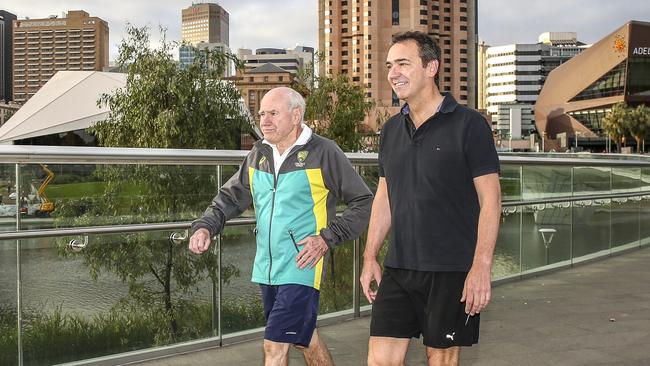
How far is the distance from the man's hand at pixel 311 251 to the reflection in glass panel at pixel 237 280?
7.01ft

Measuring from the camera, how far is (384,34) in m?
171

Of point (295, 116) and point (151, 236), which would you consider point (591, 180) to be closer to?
point (151, 236)

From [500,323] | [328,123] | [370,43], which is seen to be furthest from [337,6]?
[500,323]

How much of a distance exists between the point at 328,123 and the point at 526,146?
4908 inches

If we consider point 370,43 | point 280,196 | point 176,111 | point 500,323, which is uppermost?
point 370,43

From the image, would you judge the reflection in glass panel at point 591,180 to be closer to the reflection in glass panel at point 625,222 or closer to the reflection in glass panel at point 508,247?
the reflection in glass panel at point 625,222

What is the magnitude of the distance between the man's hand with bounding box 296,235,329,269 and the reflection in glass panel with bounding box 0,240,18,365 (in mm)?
1884

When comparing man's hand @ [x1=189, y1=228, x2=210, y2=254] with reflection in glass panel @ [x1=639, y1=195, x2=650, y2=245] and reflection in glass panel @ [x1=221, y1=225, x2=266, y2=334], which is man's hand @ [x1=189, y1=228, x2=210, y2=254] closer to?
reflection in glass panel @ [x1=221, y1=225, x2=266, y2=334]

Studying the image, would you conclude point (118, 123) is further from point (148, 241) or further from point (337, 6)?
point (337, 6)

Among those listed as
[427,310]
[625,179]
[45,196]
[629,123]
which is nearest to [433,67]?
[427,310]

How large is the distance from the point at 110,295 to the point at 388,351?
7.61ft

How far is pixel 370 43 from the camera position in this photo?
6693 inches

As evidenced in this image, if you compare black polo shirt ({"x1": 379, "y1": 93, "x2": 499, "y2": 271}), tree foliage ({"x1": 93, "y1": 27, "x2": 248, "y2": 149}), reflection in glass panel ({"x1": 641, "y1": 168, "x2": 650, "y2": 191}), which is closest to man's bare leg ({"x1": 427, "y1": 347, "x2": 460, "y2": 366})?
black polo shirt ({"x1": 379, "y1": 93, "x2": 499, "y2": 271})

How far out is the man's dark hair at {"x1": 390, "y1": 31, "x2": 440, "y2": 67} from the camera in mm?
3058
